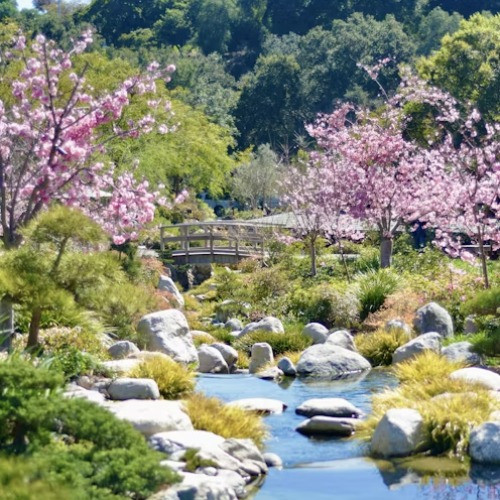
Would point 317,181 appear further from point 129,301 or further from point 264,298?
point 129,301

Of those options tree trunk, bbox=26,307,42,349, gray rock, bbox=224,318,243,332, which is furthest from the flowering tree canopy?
gray rock, bbox=224,318,243,332

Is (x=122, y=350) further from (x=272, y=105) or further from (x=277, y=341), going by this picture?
(x=272, y=105)

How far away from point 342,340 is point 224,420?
7.99 m

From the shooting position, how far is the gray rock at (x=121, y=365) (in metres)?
15.9

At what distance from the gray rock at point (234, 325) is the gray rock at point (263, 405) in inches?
353

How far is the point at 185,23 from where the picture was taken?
4414 inches

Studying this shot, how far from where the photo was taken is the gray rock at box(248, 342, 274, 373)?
20.3 metres

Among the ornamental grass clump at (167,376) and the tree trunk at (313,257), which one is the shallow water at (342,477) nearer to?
the ornamental grass clump at (167,376)

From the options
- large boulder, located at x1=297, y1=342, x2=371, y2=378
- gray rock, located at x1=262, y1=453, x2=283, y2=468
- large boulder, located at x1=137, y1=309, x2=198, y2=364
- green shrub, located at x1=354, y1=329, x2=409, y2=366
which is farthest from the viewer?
green shrub, located at x1=354, y1=329, x2=409, y2=366

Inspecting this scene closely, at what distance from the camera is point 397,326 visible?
69.6 feet

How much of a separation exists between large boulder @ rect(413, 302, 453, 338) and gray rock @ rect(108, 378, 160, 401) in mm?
7857

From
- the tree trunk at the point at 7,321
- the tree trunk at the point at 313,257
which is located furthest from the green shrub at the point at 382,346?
the tree trunk at the point at 313,257

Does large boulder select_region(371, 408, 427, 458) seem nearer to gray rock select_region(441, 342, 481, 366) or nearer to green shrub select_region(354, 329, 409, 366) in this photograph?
gray rock select_region(441, 342, 481, 366)

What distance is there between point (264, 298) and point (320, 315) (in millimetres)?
2993
